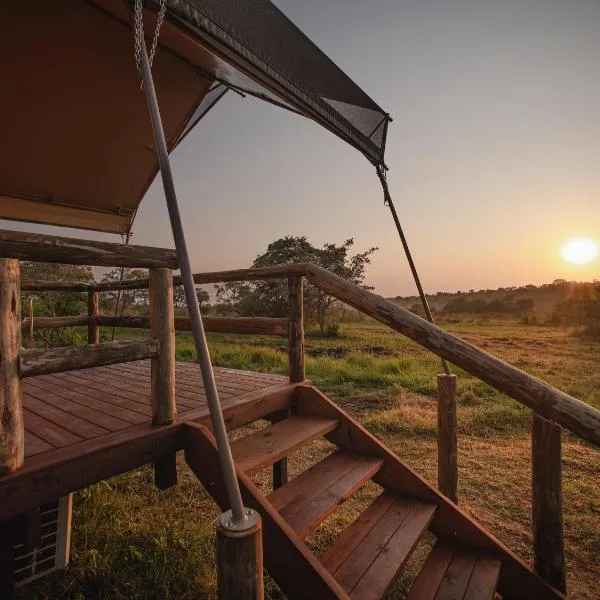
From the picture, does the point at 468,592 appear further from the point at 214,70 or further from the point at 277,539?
the point at 214,70

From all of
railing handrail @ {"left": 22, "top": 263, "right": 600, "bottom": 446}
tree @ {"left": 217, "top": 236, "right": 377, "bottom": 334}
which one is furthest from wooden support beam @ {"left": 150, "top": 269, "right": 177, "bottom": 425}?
tree @ {"left": 217, "top": 236, "right": 377, "bottom": 334}

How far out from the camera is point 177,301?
27000mm

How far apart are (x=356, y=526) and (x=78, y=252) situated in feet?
7.44

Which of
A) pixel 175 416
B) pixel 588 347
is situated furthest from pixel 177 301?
pixel 175 416

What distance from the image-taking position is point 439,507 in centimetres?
243

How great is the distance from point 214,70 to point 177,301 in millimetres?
24925

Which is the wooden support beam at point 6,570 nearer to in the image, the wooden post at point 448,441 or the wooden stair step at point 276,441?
the wooden stair step at point 276,441

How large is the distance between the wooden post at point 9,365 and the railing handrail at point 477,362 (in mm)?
1554

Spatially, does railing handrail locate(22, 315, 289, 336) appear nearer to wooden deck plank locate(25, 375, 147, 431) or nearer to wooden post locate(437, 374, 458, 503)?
wooden deck plank locate(25, 375, 147, 431)

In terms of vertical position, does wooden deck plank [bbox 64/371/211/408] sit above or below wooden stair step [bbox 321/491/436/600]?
above

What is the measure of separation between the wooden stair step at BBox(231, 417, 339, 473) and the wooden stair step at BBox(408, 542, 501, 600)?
1.02 metres

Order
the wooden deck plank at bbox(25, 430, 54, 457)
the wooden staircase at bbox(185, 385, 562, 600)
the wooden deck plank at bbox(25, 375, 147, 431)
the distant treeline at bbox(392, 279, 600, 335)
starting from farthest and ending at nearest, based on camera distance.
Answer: the distant treeline at bbox(392, 279, 600, 335), the wooden deck plank at bbox(25, 375, 147, 431), the wooden deck plank at bbox(25, 430, 54, 457), the wooden staircase at bbox(185, 385, 562, 600)

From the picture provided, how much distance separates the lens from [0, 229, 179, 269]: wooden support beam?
146 centimetres

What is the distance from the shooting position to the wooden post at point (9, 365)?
1.43 meters
